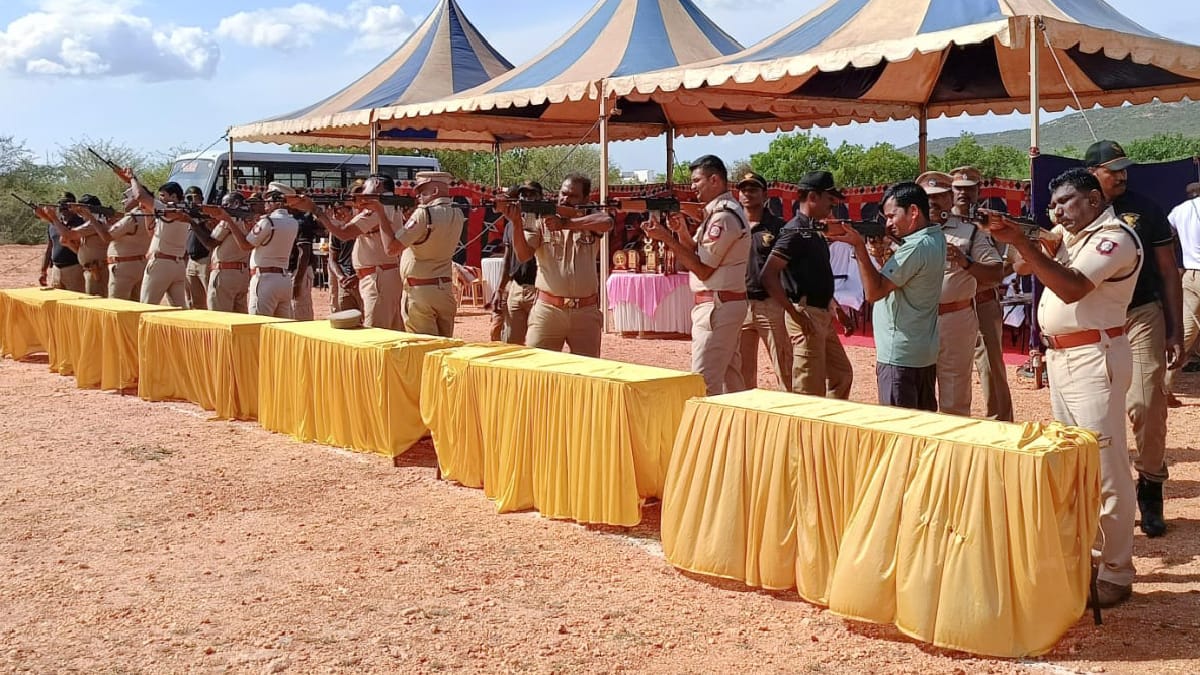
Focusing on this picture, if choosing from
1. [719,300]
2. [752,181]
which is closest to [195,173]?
[752,181]

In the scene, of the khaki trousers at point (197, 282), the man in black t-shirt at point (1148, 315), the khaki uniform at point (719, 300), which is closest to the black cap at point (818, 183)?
the khaki uniform at point (719, 300)

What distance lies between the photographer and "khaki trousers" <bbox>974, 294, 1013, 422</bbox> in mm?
6660

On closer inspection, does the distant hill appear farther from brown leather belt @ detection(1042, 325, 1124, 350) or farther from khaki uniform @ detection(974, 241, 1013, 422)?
brown leather belt @ detection(1042, 325, 1124, 350)

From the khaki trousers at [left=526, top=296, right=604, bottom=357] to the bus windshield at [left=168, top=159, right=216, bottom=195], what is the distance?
63.5 ft

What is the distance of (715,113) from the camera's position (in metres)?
15.9

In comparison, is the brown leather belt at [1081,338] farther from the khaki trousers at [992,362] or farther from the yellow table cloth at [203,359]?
the yellow table cloth at [203,359]

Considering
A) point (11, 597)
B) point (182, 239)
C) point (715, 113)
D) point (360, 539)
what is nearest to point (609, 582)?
point (360, 539)

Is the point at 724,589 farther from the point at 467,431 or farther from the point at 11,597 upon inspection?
the point at 11,597

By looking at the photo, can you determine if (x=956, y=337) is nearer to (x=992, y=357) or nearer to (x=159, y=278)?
(x=992, y=357)

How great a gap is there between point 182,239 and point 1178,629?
398 inches

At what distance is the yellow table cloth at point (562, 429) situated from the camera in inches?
196

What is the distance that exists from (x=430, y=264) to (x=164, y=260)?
4.63m

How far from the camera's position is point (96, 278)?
12.8 meters

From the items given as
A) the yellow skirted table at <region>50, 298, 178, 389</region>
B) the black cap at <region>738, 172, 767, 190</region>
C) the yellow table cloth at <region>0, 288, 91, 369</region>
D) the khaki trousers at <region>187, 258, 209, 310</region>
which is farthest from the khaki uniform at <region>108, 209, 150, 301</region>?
the black cap at <region>738, 172, 767, 190</region>
